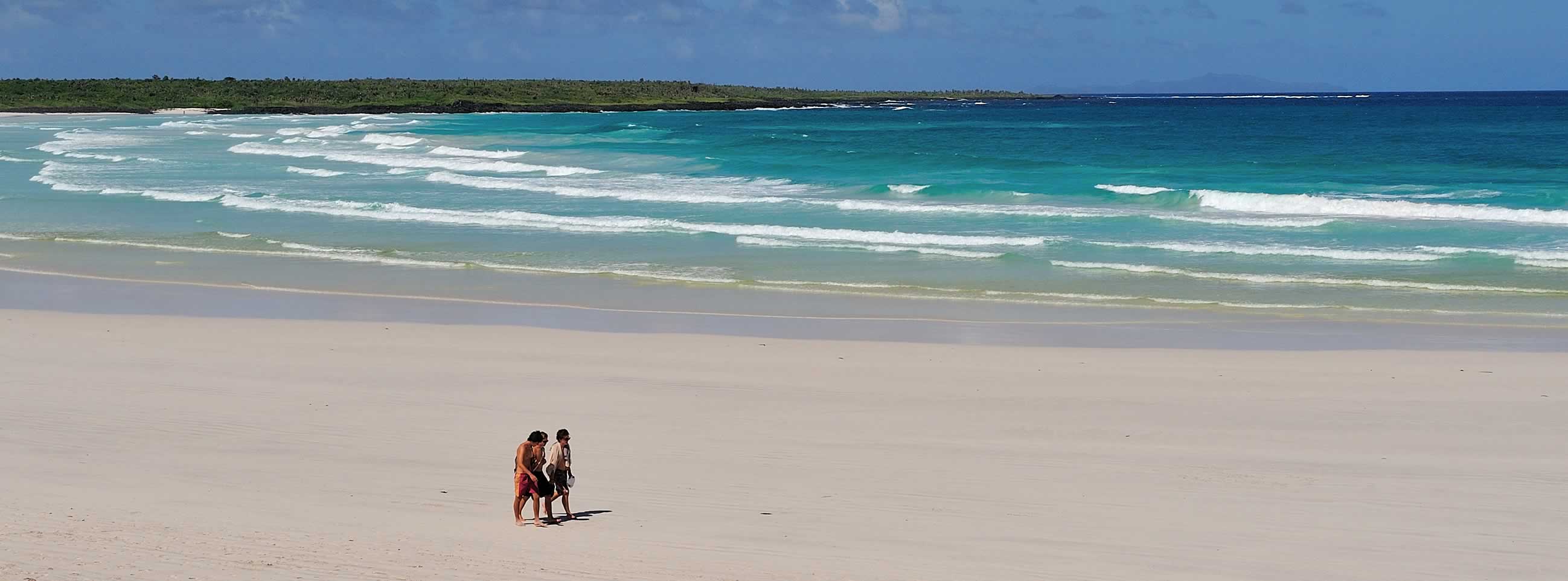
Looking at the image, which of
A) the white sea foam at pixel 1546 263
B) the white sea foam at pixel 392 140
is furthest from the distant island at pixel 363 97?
the white sea foam at pixel 1546 263

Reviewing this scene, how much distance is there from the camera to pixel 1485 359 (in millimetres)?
12375

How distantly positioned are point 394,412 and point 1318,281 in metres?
13.0

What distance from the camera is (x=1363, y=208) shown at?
2762cm

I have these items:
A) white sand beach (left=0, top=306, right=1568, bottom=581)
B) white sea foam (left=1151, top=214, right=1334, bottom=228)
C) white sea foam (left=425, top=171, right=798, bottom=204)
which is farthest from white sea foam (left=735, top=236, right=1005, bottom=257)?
white sand beach (left=0, top=306, right=1568, bottom=581)

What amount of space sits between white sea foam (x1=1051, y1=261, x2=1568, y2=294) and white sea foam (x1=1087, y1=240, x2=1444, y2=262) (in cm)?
219

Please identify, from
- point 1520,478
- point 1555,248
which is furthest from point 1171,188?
point 1520,478

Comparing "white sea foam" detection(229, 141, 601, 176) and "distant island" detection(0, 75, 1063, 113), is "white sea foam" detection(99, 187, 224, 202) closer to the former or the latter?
"white sea foam" detection(229, 141, 601, 176)

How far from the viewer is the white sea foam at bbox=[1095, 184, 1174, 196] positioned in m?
31.6

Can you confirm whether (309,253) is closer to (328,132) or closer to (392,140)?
(392,140)

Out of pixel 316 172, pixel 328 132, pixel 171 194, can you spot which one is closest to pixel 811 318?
pixel 171 194

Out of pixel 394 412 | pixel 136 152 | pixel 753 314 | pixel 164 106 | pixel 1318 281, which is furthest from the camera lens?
pixel 164 106

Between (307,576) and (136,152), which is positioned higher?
(136,152)

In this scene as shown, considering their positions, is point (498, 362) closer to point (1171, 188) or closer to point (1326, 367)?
point (1326, 367)

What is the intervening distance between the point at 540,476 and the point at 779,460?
2034 millimetres
